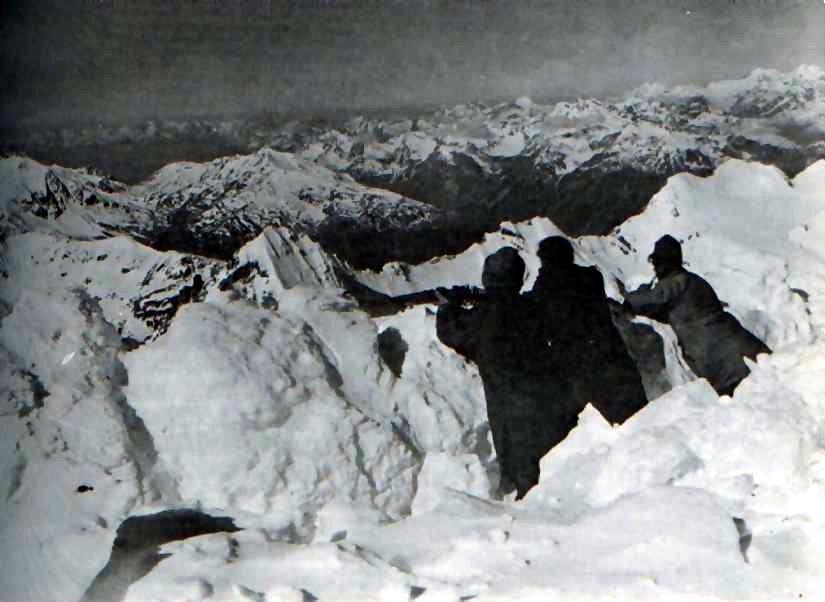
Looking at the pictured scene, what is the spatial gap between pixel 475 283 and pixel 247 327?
0.68 m

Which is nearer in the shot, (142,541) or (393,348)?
(142,541)

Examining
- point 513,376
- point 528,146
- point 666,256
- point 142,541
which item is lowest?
point 142,541

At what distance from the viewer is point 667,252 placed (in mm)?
2742

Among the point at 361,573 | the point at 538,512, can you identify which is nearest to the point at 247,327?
the point at 361,573

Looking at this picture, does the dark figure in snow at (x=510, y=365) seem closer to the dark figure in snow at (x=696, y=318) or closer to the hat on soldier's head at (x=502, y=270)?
the hat on soldier's head at (x=502, y=270)

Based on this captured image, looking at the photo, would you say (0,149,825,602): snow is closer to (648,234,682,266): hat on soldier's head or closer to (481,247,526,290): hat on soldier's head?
(481,247,526,290): hat on soldier's head

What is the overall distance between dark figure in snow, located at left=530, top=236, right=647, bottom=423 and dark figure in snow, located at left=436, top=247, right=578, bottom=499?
5 centimetres

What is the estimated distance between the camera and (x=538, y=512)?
2.28 meters

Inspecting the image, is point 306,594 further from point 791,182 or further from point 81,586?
point 791,182

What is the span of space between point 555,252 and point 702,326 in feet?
1.62

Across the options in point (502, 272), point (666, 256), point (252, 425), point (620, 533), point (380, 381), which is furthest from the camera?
point (666, 256)

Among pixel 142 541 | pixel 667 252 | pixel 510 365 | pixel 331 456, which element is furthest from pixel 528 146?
pixel 142 541

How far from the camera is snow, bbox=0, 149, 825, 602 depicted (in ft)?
6.80

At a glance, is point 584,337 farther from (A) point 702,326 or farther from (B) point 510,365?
(A) point 702,326
